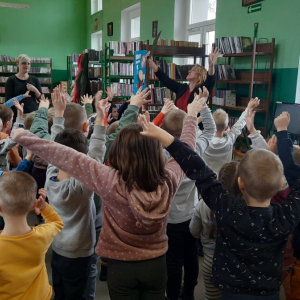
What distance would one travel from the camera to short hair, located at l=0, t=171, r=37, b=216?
1.22 metres

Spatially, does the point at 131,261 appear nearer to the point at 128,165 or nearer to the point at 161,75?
the point at 128,165

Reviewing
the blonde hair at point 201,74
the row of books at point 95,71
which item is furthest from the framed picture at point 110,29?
the blonde hair at point 201,74

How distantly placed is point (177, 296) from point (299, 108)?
2681 millimetres

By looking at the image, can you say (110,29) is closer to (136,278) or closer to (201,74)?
(201,74)

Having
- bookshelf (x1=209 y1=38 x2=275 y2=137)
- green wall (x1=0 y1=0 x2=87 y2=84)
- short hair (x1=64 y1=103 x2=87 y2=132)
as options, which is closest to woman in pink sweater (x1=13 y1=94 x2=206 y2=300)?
short hair (x1=64 y1=103 x2=87 y2=132)

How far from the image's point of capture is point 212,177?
1227 millimetres

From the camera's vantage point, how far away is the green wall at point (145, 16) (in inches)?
265

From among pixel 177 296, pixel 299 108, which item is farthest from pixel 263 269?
pixel 299 108

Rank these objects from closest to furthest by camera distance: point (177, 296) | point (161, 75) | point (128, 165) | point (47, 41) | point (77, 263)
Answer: point (128, 165)
point (77, 263)
point (177, 296)
point (161, 75)
point (47, 41)

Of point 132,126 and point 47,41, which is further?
point 47,41

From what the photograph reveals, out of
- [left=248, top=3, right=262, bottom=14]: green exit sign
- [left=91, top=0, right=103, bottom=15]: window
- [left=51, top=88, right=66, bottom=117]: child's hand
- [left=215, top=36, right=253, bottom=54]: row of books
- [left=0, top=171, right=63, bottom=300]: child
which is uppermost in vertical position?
[left=91, top=0, right=103, bottom=15]: window

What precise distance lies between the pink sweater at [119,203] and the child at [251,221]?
0.15 meters

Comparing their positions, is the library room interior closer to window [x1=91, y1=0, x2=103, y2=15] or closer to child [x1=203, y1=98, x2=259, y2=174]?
child [x1=203, y1=98, x2=259, y2=174]

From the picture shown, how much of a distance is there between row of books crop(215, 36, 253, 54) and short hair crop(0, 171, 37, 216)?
13.3 ft
